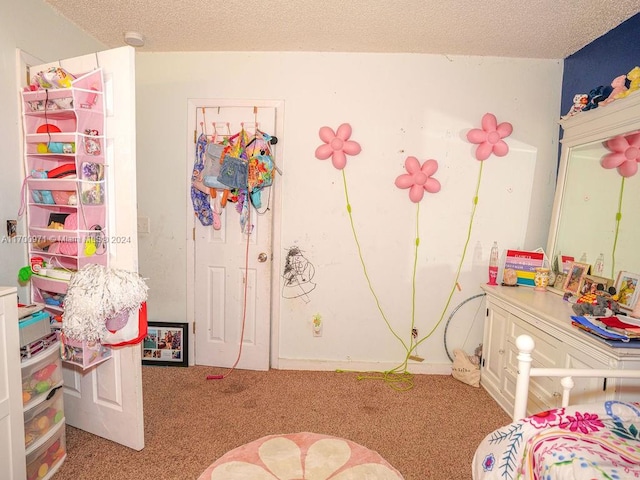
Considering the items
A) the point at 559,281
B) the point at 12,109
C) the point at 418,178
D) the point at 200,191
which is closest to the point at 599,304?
the point at 559,281

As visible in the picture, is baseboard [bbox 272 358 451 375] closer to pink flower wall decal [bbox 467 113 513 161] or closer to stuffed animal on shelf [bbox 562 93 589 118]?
pink flower wall decal [bbox 467 113 513 161]

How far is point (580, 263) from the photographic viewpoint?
214cm

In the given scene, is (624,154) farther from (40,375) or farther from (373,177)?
(40,375)

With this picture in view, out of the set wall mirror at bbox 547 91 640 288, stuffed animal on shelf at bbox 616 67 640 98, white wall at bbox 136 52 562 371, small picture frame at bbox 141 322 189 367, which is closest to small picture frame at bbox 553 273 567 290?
wall mirror at bbox 547 91 640 288

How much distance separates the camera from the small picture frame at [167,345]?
2705mm

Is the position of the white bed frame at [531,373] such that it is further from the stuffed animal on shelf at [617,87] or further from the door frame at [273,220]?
the door frame at [273,220]

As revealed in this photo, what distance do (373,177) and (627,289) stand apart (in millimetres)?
1672

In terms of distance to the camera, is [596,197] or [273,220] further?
[273,220]

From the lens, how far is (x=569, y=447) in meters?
0.90

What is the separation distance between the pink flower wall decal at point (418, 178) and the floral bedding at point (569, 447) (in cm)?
172

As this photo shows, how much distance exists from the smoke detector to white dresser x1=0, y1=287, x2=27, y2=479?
1901mm

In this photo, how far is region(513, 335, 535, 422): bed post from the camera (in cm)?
109

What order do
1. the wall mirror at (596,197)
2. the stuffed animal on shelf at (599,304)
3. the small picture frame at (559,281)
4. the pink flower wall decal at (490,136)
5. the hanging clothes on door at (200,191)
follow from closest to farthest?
the stuffed animal on shelf at (599,304)
the wall mirror at (596,197)
the small picture frame at (559,281)
the pink flower wall decal at (490,136)
the hanging clothes on door at (200,191)

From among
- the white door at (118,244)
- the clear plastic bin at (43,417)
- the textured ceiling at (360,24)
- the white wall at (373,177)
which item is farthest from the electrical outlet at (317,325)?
the textured ceiling at (360,24)
